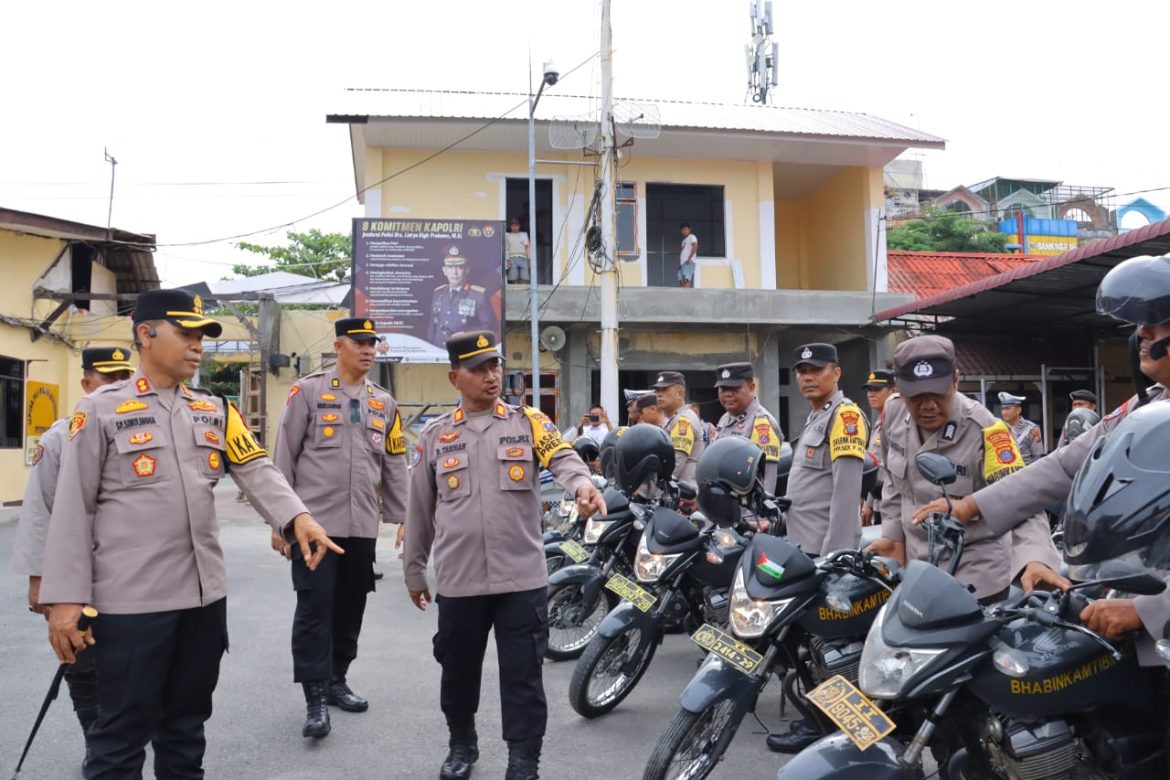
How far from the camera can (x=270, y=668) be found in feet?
18.2

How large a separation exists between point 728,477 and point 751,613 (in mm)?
734

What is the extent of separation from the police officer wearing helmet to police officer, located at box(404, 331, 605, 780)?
146 cm

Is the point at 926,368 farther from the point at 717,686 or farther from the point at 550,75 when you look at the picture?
the point at 550,75

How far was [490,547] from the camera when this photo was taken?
366 cm

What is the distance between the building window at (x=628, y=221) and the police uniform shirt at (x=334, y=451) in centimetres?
1195

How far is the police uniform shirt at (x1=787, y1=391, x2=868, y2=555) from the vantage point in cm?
449

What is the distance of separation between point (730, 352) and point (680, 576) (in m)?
12.5

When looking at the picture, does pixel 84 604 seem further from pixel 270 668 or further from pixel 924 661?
pixel 270 668

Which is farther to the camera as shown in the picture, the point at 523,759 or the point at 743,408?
the point at 743,408

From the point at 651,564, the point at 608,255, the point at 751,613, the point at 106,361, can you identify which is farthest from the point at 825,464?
the point at 608,255

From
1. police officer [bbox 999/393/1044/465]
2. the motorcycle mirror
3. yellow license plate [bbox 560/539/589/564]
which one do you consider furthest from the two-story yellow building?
the motorcycle mirror

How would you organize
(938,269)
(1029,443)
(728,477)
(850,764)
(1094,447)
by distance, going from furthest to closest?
1. (938,269)
2. (1029,443)
3. (728,477)
4. (850,764)
5. (1094,447)

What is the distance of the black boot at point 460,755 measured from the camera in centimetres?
377

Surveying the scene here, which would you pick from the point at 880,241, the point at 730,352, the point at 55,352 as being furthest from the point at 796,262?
the point at 55,352
